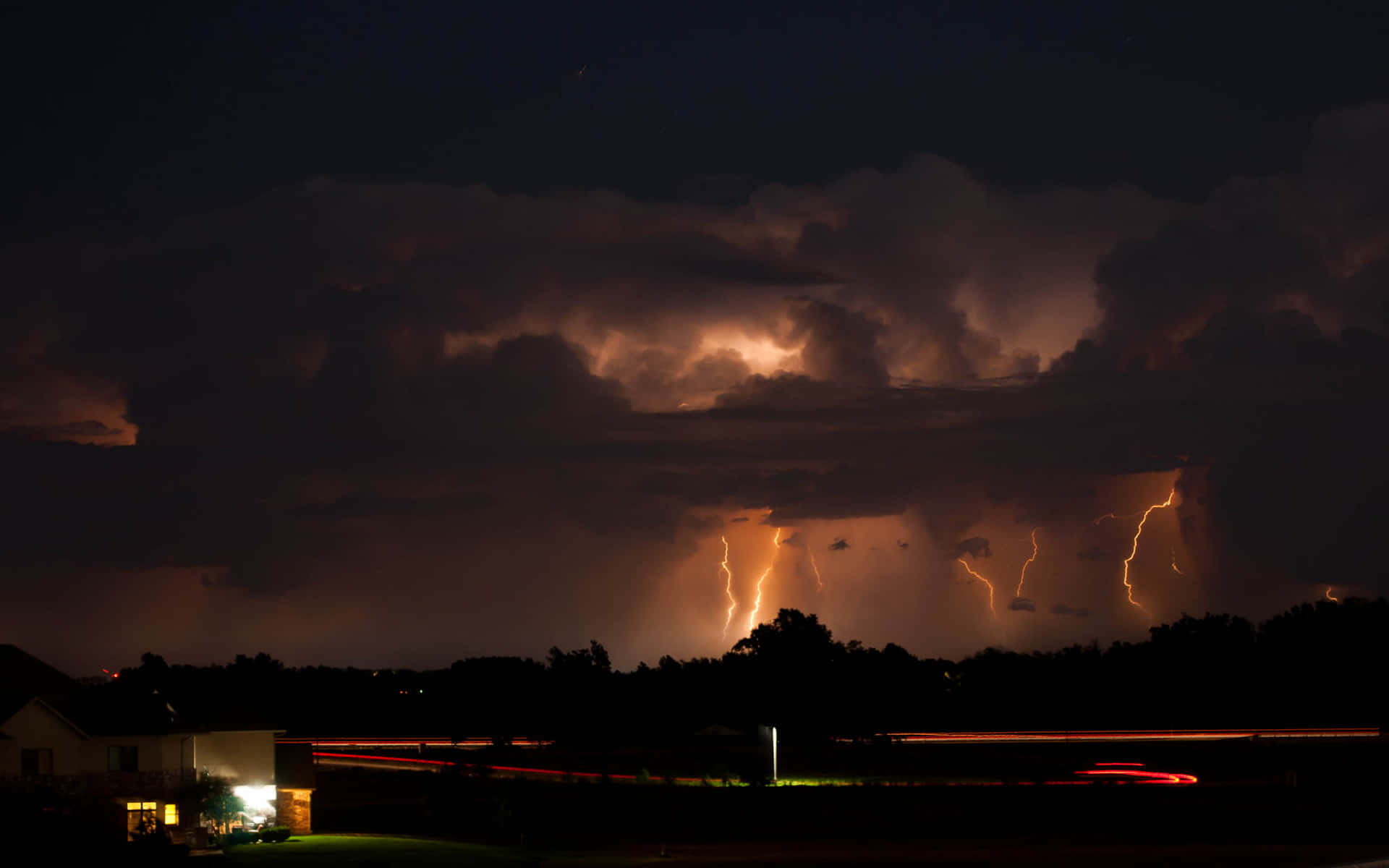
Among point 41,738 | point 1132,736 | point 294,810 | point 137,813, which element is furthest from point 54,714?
point 1132,736

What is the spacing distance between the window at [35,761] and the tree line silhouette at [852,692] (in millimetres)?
43625

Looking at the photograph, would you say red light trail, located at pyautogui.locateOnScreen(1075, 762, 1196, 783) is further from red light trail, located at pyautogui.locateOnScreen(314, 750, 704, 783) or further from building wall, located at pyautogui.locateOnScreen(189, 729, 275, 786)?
building wall, located at pyautogui.locateOnScreen(189, 729, 275, 786)

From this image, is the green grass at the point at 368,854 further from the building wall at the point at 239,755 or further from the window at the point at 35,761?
the window at the point at 35,761

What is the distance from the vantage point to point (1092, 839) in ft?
218

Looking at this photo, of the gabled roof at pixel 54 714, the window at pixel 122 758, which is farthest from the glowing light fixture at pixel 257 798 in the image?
the gabled roof at pixel 54 714

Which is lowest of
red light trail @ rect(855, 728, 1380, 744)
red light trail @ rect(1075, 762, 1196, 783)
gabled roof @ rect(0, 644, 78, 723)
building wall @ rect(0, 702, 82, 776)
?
red light trail @ rect(1075, 762, 1196, 783)

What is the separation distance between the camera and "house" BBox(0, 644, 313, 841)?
182 ft

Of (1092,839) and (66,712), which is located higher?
(66,712)

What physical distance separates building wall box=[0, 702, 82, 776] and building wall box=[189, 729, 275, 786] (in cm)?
465

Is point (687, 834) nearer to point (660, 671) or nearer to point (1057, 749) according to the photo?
point (1057, 749)

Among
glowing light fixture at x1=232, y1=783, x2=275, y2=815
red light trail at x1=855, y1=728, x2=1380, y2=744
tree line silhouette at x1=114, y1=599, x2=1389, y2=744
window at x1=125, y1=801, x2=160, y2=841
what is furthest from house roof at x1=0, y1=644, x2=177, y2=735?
red light trail at x1=855, y1=728, x2=1380, y2=744

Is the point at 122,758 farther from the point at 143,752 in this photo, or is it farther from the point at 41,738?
the point at 41,738

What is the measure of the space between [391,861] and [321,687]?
104 m

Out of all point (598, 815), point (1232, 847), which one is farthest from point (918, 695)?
point (1232, 847)
